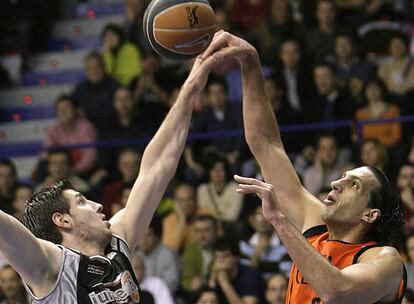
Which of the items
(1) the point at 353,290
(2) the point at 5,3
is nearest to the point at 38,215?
(1) the point at 353,290

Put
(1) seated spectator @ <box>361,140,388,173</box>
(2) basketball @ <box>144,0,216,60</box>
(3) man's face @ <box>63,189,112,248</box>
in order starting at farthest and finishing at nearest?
(1) seated spectator @ <box>361,140,388,173</box> → (2) basketball @ <box>144,0,216,60</box> → (3) man's face @ <box>63,189,112,248</box>

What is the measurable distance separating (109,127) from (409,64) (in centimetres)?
319

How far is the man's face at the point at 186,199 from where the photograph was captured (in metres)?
9.88

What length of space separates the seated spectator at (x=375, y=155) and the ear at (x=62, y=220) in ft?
14.1

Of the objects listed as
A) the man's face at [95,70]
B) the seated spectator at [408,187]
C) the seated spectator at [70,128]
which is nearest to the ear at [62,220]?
the seated spectator at [408,187]

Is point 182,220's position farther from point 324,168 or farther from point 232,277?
point 324,168

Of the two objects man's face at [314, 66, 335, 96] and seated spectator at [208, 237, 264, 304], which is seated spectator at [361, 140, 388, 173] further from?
seated spectator at [208, 237, 264, 304]

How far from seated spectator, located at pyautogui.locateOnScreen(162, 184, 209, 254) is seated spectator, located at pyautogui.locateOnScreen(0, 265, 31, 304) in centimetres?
140

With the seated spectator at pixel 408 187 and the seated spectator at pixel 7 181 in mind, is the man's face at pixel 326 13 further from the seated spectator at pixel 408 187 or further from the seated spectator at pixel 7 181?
the seated spectator at pixel 7 181

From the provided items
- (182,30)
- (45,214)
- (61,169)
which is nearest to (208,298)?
(61,169)

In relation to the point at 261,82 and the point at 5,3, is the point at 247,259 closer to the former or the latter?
the point at 261,82

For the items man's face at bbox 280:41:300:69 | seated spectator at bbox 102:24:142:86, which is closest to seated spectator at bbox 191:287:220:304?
man's face at bbox 280:41:300:69

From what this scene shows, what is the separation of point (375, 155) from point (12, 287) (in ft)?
10.9

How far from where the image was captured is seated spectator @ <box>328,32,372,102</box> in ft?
35.6
